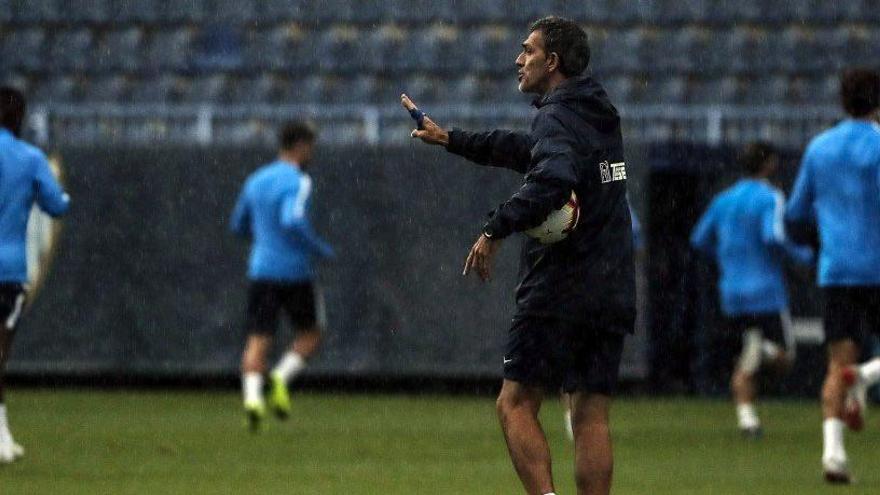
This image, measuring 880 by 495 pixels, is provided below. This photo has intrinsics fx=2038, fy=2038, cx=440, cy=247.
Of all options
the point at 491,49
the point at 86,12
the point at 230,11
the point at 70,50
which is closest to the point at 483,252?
the point at 491,49

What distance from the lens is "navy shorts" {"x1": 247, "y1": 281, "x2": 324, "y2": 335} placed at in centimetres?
1434

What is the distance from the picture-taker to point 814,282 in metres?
17.0

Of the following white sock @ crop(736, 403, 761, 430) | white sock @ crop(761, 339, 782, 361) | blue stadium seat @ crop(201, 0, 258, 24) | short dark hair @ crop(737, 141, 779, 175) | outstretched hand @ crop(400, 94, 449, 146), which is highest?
blue stadium seat @ crop(201, 0, 258, 24)

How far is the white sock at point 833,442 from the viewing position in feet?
32.7

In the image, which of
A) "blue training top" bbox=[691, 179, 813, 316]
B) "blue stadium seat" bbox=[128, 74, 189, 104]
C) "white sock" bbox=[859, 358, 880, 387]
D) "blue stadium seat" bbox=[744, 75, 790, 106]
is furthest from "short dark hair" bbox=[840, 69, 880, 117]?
"blue stadium seat" bbox=[128, 74, 189, 104]

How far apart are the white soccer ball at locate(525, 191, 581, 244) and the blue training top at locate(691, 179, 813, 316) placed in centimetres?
739

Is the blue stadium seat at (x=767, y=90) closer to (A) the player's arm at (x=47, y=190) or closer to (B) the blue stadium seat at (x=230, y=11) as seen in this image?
(B) the blue stadium seat at (x=230, y=11)

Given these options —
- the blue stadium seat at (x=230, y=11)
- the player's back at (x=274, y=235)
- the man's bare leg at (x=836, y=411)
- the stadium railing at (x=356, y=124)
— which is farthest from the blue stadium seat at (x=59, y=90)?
the man's bare leg at (x=836, y=411)

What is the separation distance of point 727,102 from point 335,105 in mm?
3971

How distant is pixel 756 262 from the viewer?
14.4 meters

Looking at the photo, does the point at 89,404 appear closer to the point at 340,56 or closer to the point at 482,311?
the point at 482,311

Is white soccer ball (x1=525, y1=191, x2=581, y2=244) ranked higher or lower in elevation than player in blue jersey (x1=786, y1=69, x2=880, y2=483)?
higher

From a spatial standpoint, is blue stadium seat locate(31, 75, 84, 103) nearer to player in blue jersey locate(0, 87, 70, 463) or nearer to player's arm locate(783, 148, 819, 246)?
player in blue jersey locate(0, 87, 70, 463)

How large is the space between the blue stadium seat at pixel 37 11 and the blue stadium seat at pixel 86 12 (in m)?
0.08
